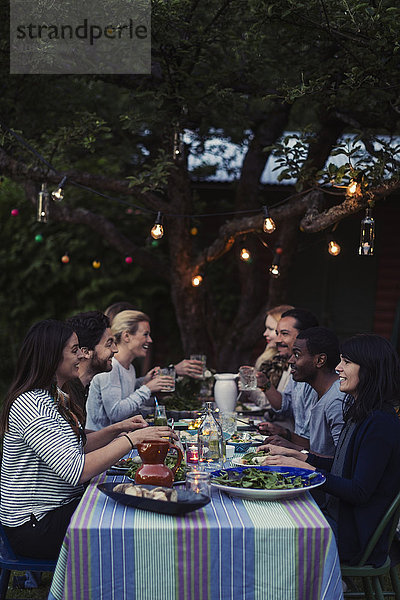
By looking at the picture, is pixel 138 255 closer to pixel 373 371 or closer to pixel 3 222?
pixel 3 222

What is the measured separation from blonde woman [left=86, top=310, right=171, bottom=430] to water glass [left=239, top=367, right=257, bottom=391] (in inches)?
21.2

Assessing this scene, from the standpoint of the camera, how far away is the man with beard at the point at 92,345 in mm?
4172

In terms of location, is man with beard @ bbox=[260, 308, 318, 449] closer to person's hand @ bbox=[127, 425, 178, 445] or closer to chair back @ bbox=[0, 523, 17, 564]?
person's hand @ bbox=[127, 425, 178, 445]

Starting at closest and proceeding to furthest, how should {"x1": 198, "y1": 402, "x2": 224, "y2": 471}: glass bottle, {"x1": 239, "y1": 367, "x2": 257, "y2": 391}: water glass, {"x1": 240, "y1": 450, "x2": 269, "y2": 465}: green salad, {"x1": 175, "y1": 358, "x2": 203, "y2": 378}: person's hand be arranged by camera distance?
{"x1": 240, "y1": 450, "x2": 269, "y2": 465}: green salad, {"x1": 198, "y1": 402, "x2": 224, "y2": 471}: glass bottle, {"x1": 239, "y1": 367, "x2": 257, "y2": 391}: water glass, {"x1": 175, "y1": 358, "x2": 203, "y2": 378}: person's hand

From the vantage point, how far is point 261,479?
257 centimetres

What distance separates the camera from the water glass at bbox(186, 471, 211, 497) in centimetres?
248

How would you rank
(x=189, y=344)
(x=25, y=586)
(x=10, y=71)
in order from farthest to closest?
1. (x=189, y=344)
2. (x=10, y=71)
3. (x=25, y=586)

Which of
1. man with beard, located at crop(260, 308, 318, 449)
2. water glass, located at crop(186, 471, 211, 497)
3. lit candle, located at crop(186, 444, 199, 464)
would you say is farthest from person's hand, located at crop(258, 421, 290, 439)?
water glass, located at crop(186, 471, 211, 497)

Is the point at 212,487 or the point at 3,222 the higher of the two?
the point at 3,222

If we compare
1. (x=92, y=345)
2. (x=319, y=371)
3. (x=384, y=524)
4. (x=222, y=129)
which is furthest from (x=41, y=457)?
(x=222, y=129)

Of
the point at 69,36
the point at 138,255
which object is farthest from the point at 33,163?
the point at 138,255

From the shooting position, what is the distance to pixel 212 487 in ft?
8.90

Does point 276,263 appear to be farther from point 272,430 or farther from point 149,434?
point 149,434

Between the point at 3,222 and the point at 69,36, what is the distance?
4012 mm
